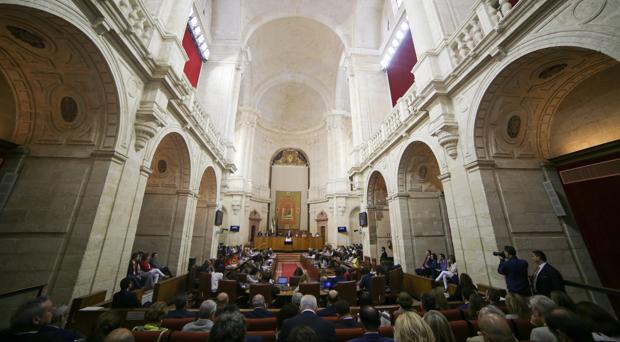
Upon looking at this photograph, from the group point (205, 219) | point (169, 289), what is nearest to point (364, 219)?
point (205, 219)

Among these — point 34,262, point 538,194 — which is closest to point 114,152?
point 34,262

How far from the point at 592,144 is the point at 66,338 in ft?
27.6

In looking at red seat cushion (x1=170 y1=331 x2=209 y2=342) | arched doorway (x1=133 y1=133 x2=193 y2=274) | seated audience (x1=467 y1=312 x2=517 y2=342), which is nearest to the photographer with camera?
seated audience (x1=467 y1=312 x2=517 y2=342)

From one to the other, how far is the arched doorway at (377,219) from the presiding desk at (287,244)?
834 cm

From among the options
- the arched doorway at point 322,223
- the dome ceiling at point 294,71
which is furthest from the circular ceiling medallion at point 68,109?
the arched doorway at point 322,223

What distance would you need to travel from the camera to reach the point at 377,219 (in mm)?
10648

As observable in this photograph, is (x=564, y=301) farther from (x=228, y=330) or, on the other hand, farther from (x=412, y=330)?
(x=228, y=330)

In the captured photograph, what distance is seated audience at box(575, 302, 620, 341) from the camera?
1.75 meters

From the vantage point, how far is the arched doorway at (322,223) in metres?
20.3

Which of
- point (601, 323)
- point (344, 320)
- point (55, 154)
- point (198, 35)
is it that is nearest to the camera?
point (601, 323)

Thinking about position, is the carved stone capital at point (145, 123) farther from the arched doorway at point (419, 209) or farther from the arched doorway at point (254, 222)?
the arched doorway at point (254, 222)

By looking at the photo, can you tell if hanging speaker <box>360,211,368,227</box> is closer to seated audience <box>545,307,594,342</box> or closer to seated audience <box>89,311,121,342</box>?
seated audience <box>545,307,594,342</box>

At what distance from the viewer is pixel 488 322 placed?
4.96ft

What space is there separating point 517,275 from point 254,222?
19.2 meters
